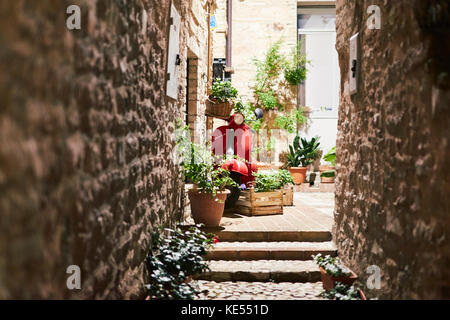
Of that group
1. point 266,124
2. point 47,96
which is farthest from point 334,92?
point 47,96

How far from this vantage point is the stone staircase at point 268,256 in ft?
14.1

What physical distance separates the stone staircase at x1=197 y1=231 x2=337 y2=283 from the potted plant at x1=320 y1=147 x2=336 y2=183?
6085 mm

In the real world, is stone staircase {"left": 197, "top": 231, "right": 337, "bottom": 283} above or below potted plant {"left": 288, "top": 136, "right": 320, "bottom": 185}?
below

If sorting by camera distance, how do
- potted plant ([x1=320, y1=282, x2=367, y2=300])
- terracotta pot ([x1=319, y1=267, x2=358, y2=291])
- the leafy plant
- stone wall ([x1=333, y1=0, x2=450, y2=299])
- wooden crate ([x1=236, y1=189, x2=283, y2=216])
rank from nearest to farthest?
stone wall ([x1=333, y1=0, x2=450, y2=299]), potted plant ([x1=320, y1=282, x2=367, y2=300]), terracotta pot ([x1=319, y1=267, x2=358, y2=291]), wooden crate ([x1=236, y1=189, x2=283, y2=216]), the leafy plant

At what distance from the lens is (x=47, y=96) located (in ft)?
5.44

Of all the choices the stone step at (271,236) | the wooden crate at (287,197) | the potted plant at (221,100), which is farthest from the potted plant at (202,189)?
the wooden crate at (287,197)

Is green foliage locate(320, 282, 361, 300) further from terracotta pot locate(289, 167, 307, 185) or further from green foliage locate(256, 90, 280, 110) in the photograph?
green foliage locate(256, 90, 280, 110)

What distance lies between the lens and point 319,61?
12.4 meters

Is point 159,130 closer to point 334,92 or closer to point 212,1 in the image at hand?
point 212,1

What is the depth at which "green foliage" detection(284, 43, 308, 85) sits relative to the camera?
11.9 metres

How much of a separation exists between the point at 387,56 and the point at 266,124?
8.94 metres

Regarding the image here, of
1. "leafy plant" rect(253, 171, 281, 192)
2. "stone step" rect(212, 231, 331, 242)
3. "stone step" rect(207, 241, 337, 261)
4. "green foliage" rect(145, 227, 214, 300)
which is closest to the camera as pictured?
"green foliage" rect(145, 227, 214, 300)

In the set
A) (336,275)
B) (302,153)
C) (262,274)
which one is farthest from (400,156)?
(302,153)

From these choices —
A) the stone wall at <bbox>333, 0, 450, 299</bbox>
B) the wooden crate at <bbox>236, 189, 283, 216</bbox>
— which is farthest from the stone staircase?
the wooden crate at <bbox>236, 189, 283, 216</bbox>
